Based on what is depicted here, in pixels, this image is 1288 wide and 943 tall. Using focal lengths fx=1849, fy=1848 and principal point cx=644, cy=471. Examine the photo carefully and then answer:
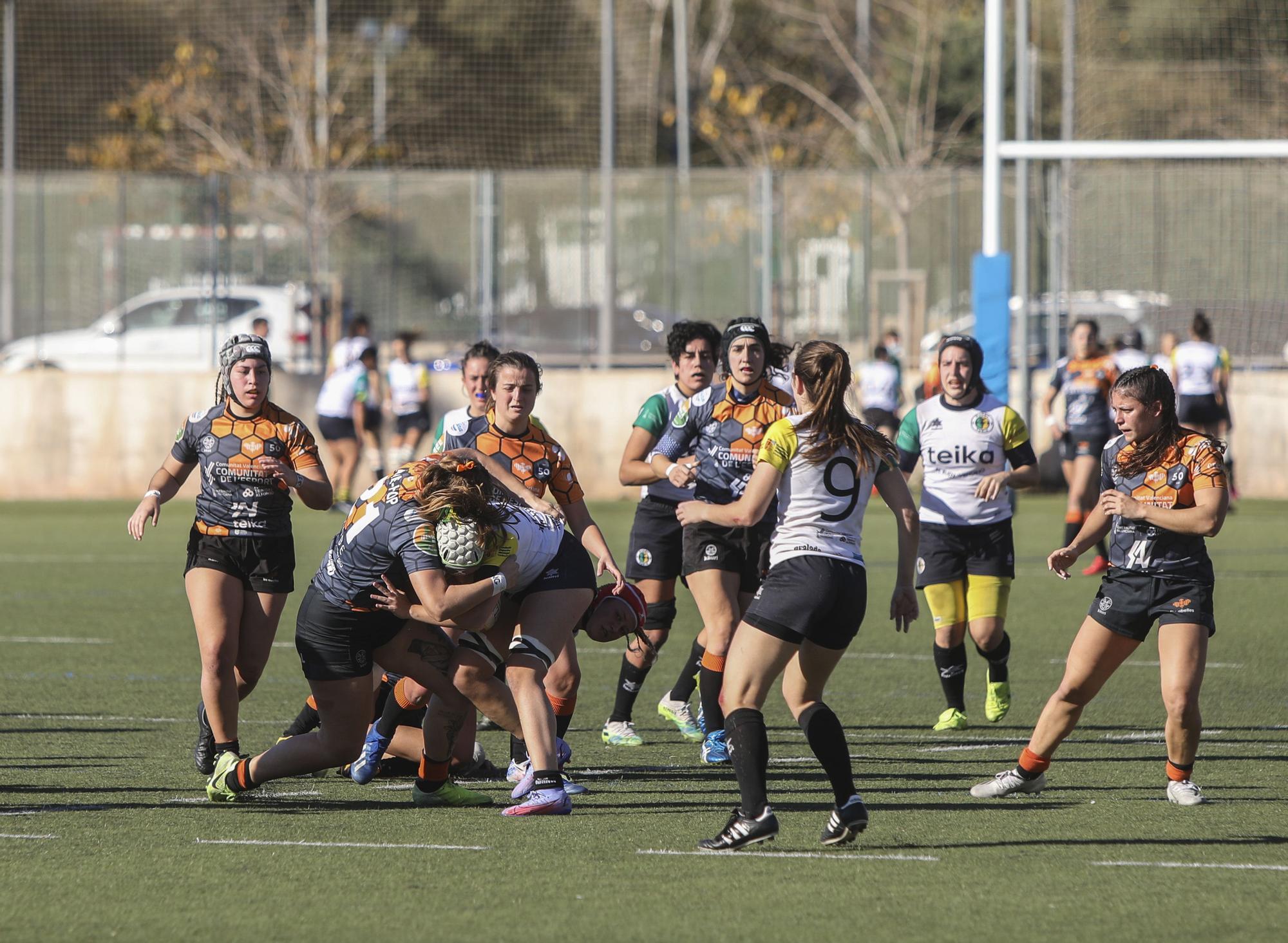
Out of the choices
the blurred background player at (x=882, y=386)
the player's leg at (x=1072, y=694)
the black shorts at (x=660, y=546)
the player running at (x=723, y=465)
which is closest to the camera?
the player's leg at (x=1072, y=694)

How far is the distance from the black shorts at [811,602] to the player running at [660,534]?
2.35m

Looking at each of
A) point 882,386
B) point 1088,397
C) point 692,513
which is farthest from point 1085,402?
point 692,513

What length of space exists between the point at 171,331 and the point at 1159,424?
19177mm

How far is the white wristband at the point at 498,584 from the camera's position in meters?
6.65

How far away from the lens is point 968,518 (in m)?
9.42

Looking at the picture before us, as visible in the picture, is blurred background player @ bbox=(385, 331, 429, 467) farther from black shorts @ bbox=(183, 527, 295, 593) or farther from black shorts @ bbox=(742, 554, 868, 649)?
black shorts @ bbox=(742, 554, 868, 649)

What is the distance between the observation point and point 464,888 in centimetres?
573

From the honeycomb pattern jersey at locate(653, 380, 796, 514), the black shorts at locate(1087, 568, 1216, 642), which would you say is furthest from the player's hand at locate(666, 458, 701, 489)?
the black shorts at locate(1087, 568, 1216, 642)

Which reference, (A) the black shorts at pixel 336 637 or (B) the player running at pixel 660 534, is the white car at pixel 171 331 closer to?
(B) the player running at pixel 660 534

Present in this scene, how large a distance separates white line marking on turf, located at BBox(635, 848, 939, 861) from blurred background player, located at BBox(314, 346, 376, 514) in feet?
51.7

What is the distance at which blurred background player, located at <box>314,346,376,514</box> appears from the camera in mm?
21516

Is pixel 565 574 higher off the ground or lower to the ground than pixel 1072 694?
higher

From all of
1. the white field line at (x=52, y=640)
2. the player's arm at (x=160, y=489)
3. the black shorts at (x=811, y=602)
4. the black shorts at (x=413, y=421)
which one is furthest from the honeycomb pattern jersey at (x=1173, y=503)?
the black shorts at (x=413, y=421)

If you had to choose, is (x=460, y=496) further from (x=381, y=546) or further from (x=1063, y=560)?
(x=1063, y=560)
